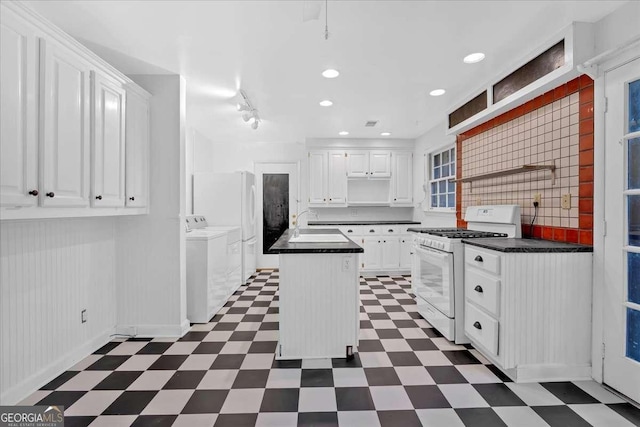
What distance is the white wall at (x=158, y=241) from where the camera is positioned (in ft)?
9.47

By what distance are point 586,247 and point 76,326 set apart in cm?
375

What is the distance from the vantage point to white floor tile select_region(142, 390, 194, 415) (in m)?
1.80

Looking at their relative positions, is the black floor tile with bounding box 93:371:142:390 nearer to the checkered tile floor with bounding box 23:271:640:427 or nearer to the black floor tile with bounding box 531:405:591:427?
the checkered tile floor with bounding box 23:271:640:427

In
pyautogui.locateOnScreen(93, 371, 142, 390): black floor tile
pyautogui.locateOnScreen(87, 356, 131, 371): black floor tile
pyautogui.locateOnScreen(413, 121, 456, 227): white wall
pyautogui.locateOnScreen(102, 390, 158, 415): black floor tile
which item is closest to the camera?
pyautogui.locateOnScreen(102, 390, 158, 415): black floor tile

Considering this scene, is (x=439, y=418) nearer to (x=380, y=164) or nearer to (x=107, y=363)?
(x=107, y=363)

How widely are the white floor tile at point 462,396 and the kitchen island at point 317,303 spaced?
2.25ft

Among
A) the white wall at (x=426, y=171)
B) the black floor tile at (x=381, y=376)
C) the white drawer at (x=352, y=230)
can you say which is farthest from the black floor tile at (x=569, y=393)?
the white drawer at (x=352, y=230)

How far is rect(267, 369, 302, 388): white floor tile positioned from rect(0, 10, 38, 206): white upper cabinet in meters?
1.75

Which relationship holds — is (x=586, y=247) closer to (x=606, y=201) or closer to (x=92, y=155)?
(x=606, y=201)

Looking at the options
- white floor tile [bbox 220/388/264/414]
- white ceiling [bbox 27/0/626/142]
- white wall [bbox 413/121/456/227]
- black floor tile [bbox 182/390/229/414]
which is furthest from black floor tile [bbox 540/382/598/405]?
white wall [bbox 413/121/456/227]

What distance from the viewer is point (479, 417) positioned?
1755mm

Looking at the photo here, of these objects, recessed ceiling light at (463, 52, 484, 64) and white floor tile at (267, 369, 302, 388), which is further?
recessed ceiling light at (463, 52, 484, 64)

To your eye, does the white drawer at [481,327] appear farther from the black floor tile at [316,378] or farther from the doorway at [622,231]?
the black floor tile at [316,378]

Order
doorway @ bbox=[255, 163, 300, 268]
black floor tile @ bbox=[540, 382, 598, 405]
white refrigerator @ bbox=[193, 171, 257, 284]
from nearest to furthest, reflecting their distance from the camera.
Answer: black floor tile @ bbox=[540, 382, 598, 405]
white refrigerator @ bbox=[193, 171, 257, 284]
doorway @ bbox=[255, 163, 300, 268]
